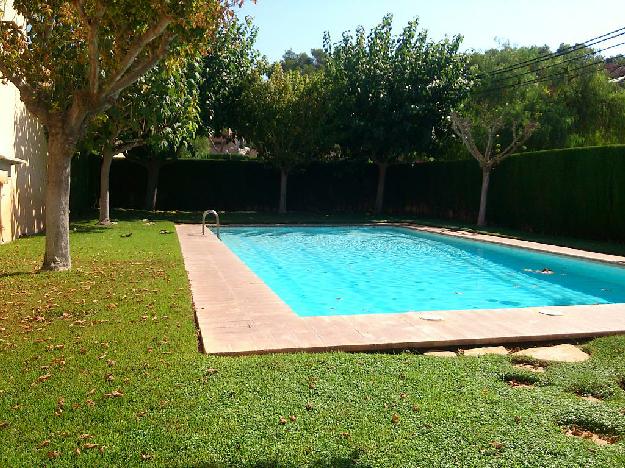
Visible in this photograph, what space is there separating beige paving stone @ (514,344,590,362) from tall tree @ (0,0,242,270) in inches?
259

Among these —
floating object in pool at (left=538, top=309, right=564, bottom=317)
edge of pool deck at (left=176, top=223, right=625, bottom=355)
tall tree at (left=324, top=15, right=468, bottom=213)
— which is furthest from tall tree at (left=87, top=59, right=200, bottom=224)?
floating object in pool at (left=538, top=309, right=564, bottom=317)

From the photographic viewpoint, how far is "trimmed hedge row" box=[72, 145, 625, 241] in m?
16.9

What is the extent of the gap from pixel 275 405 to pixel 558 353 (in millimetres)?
3201

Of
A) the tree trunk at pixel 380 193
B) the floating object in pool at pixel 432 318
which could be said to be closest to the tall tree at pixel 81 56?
the floating object in pool at pixel 432 318

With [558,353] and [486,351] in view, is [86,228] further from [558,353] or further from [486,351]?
[558,353]

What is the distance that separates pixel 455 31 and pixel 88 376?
2696cm

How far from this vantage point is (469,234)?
18.9 m

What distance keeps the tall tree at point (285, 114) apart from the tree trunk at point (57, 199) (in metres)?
16.7

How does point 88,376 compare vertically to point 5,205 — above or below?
below

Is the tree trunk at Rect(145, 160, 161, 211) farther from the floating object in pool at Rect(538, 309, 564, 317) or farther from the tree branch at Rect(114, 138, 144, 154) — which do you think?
the floating object in pool at Rect(538, 309, 564, 317)

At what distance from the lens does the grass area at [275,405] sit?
11.3 feet

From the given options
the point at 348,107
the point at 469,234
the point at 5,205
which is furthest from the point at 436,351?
the point at 348,107

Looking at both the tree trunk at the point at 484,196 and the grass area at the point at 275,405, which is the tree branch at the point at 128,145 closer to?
the tree trunk at the point at 484,196

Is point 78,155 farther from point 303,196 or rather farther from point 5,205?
point 303,196
